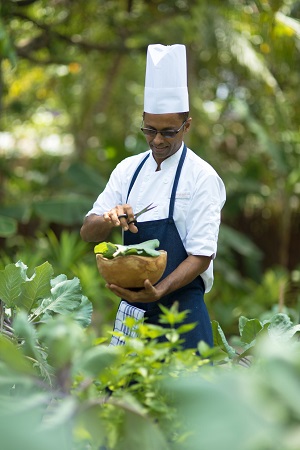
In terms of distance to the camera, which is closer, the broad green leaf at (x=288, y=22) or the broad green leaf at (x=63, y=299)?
the broad green leaf at (x=63, y=299)

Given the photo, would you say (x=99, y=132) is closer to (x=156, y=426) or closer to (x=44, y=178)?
(x=44, y=178)

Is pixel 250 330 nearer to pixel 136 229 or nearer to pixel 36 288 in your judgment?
pixel 136 229

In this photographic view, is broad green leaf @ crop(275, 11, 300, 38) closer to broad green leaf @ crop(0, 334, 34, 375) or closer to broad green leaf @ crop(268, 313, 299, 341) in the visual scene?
broad green leaf @ crop(268, 313, 299, 341)

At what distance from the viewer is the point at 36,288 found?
2.45 metres

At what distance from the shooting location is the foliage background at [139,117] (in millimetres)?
7976

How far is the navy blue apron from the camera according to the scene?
266 centimetres

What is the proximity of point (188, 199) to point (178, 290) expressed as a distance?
0.30m

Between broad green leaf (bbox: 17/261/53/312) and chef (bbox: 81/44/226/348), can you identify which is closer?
broad green leaf (bbox: 17/261/53/312)

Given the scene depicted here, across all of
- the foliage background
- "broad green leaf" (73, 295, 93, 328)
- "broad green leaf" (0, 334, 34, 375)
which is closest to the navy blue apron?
"broad green leaf" (73, 295, 93, 328)

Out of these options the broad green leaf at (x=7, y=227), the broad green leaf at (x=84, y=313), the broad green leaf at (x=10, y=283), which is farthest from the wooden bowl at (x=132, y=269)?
the broad green leaf at (x=7, y=227)

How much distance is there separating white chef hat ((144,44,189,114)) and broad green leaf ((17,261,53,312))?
66 centimetres

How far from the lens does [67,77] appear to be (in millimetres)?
10828

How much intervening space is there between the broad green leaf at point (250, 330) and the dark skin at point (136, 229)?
25cm

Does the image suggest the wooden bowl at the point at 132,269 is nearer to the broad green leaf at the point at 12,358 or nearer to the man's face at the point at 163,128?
the man's face at the point at 163,128
